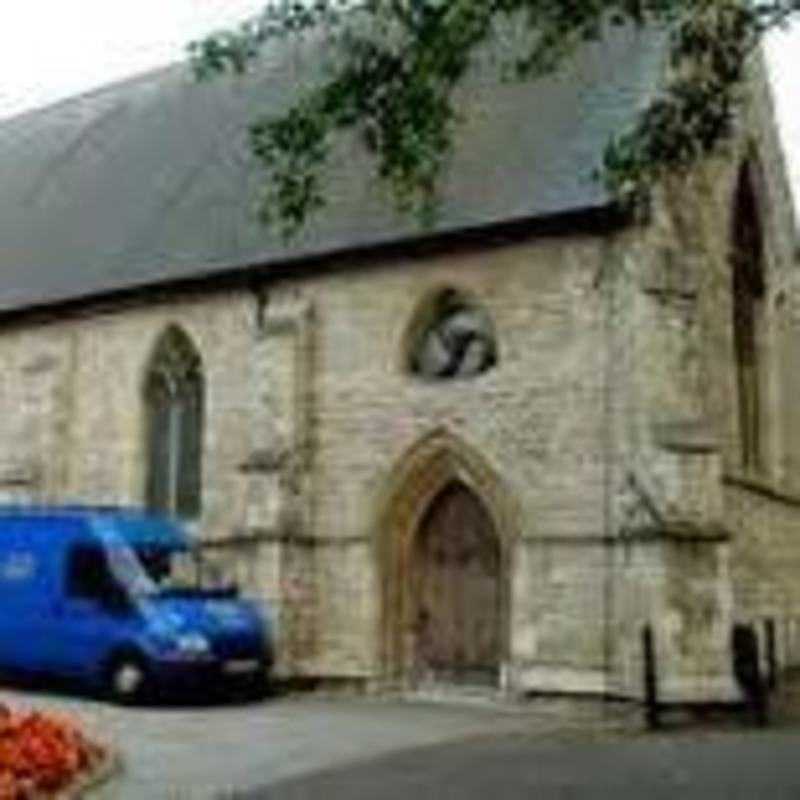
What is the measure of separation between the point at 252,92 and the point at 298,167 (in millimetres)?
17404

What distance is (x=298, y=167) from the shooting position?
1427cm

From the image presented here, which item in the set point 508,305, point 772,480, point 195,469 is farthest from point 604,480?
point 195,469

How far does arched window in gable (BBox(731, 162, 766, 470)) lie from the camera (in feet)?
88.0

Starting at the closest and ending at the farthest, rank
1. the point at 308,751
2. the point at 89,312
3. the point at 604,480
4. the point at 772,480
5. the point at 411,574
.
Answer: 1. the point at 308,751
2. the point at 604,480
3. the point at 411,574
4. the point at 772,480
5. the point at 89,312

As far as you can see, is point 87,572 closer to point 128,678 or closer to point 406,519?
point 128,678

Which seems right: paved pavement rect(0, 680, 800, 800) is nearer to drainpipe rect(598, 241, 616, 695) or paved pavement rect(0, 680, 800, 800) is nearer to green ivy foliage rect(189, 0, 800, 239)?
drainpipe rect(598, 241, 616, 695)

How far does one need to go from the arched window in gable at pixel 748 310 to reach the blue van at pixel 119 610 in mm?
7267

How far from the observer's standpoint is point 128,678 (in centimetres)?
2292

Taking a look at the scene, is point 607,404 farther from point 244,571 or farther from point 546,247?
point 244,571

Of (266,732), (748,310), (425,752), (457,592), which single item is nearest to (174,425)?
(457,592)

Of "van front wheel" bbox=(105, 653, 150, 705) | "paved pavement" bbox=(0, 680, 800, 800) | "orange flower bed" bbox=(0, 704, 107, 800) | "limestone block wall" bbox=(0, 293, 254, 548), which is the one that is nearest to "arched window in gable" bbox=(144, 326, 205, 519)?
"limestone block wall" bbox=(0, 293, 254, 548)

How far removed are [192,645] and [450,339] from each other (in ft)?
17.4

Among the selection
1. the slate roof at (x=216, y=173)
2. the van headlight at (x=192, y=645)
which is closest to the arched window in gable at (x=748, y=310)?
the slate roof at (x=216, y=173)

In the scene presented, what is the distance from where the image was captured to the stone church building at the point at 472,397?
22.8 metres
